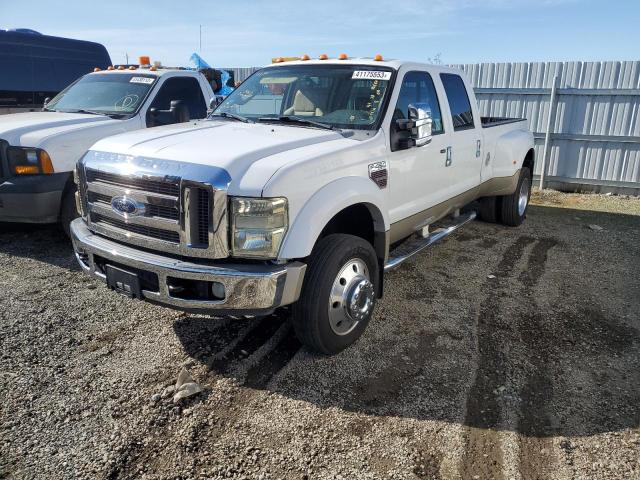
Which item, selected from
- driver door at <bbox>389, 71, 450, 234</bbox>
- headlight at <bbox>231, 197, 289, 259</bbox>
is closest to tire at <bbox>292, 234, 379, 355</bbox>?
headlight at <bbox>231, 197, 289, 259</bbox>

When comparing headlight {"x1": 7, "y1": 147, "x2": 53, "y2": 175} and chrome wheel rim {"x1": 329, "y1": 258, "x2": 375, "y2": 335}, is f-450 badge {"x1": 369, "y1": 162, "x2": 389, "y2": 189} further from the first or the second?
headlight {"x1": 7, "y1": 147, "x2": 53, "y2": 175}

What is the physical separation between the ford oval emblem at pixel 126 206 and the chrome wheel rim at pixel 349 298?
129cm

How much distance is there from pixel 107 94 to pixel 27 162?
1.72 m

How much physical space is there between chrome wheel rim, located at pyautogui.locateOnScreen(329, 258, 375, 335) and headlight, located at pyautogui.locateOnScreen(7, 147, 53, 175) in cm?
348

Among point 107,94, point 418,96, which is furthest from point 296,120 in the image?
point 107,94

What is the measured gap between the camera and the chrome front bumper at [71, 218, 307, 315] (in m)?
2.88

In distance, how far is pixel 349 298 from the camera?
345 centimetres

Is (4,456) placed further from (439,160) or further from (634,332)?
(634,332)

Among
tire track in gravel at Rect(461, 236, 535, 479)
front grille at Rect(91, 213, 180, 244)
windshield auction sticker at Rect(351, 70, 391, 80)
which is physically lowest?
tire track in gravel at Rect(461, 236, 535, 479)

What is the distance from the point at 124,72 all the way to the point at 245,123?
3477 mm

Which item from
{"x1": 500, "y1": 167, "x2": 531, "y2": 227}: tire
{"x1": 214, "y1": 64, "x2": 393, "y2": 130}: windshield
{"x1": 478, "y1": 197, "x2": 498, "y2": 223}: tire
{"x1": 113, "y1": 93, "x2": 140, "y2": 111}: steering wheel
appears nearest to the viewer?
{"x1": 214, "y1": 64, "x2": 393, "y2": 130}: windshield

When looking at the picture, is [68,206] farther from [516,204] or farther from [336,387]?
[516,204]

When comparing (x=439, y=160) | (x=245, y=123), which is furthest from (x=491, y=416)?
(x=245, y=123)

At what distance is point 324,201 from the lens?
10.5 ft
